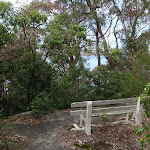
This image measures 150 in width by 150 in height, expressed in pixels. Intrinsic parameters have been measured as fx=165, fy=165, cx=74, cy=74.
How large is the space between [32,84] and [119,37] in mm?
6468

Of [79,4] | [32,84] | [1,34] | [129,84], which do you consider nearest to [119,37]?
[79,4]

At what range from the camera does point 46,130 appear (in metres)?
3.98

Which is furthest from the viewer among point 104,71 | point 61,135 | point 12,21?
point 104,71

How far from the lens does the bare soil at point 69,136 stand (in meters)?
3.17

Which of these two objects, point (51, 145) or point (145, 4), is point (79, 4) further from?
point (51, 145)

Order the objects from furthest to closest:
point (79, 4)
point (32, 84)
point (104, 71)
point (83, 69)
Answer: point (79, 4), point (104, 71), point (83, 69), point (32, 84)

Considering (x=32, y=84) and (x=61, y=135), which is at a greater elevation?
(x=32, y=84)

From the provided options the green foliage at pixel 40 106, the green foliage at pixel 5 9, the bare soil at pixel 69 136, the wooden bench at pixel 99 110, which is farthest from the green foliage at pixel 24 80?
the wooden bench at pixel 99 110

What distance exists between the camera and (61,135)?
366 centimetres

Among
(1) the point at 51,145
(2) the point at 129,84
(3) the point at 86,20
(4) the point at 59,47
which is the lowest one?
(1) the point at 51,145

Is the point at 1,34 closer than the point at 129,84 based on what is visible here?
Yes

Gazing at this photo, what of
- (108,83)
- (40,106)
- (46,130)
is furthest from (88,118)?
(108,83)

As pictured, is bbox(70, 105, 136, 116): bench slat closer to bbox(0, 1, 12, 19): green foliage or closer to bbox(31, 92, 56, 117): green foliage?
bbox(31, 92, 56, 117): green foliage

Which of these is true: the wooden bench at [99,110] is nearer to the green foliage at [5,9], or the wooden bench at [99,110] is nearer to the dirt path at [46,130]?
the dirt path at [46,130]
